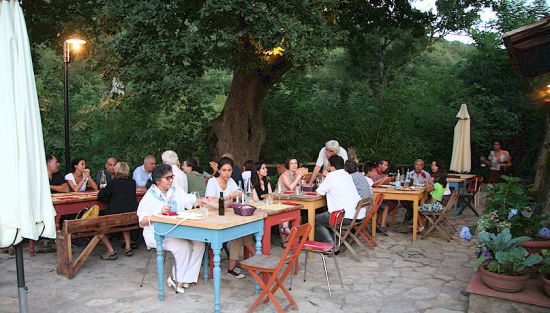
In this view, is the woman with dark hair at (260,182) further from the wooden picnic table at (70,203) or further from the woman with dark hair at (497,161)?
the woman with dark hair at (497,161)

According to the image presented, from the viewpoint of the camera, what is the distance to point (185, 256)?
5.41m

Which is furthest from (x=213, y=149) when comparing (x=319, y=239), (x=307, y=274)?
(x=307, y=274)

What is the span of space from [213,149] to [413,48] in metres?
12.0

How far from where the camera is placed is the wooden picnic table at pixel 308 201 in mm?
7020

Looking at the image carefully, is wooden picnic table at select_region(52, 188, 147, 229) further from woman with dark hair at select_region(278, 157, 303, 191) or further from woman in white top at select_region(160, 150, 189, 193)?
woman with dark hair at select_region(278, 157, 303, 191)

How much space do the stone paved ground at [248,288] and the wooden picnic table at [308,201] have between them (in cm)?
57

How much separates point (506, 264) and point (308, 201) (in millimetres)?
2954

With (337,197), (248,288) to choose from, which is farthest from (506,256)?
(337,197)

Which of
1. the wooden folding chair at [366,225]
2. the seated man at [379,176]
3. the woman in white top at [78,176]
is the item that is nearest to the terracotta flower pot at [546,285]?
the wooden folding chair at [366,225]

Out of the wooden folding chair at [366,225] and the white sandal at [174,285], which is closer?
the white sandal at [174,285]

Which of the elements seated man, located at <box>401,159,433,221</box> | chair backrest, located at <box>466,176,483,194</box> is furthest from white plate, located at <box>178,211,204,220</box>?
chair backrest, located at <box>466,176,483,194</box>

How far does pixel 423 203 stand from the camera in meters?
8.99

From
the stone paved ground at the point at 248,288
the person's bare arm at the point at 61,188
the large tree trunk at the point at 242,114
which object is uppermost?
the large tree trunk at the point at 242,114

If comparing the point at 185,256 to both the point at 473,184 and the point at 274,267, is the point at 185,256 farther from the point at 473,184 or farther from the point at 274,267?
the point at 473,184
